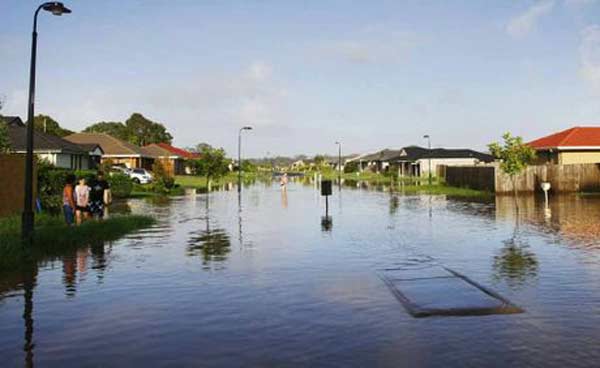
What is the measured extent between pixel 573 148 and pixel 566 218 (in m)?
30.9

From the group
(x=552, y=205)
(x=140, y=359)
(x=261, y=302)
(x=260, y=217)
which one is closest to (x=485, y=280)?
(x=261, y=302)

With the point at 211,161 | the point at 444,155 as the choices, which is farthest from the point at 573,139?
the point at 444,155

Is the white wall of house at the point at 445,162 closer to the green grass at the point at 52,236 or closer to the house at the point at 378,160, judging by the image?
the house at the point at 378,160

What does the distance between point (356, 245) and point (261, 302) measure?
6808mm

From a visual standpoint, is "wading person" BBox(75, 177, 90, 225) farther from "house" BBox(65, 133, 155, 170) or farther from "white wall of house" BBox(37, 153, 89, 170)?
Result: "house" BBox(65, 133, 155, 170)

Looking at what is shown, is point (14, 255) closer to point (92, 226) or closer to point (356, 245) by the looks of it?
point (92, 226)

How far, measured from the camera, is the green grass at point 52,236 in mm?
12438

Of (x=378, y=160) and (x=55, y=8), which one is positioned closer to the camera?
(x=55, y=8)

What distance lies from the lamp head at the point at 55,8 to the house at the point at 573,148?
45.6 metres

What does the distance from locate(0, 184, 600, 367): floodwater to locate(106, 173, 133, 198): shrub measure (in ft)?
66.5

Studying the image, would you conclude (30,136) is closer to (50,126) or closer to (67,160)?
(67,160)

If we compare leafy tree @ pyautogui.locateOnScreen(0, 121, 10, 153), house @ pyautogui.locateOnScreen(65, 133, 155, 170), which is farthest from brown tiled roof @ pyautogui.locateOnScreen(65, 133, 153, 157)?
leafy tree @ pyautogui.locateOnScreen(0, 121, 10, 153)

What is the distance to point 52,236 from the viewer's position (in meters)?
15.0

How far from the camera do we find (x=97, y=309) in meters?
8.48
